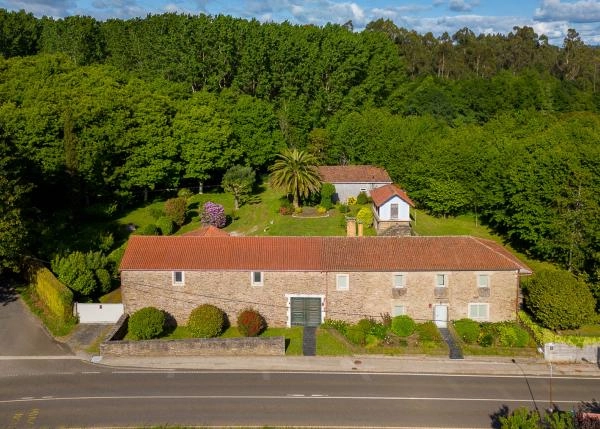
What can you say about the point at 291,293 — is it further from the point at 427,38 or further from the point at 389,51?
the point at 427,38

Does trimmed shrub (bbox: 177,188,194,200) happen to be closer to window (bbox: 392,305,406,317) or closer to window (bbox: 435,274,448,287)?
window (bbox: 392,305,406,317)

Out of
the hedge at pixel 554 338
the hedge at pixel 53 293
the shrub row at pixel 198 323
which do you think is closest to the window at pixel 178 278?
the shrub row at pixel 198 323

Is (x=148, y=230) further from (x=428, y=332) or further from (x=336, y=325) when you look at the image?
(x=428, y=332)

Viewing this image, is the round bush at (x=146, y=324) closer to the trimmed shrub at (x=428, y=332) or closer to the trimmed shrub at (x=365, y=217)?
the trimmed shrub at (x=428, y=332)

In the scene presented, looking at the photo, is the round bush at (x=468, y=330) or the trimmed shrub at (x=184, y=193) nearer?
the round bush at (x=468, y=330)

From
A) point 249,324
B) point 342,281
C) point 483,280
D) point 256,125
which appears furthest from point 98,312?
point 256,125

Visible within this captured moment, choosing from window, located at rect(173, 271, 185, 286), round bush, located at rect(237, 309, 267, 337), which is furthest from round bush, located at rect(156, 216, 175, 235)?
round bush, located at rect(237, 309, 267, 337)

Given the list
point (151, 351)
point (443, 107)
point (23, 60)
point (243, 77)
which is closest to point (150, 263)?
point (151, 351)
